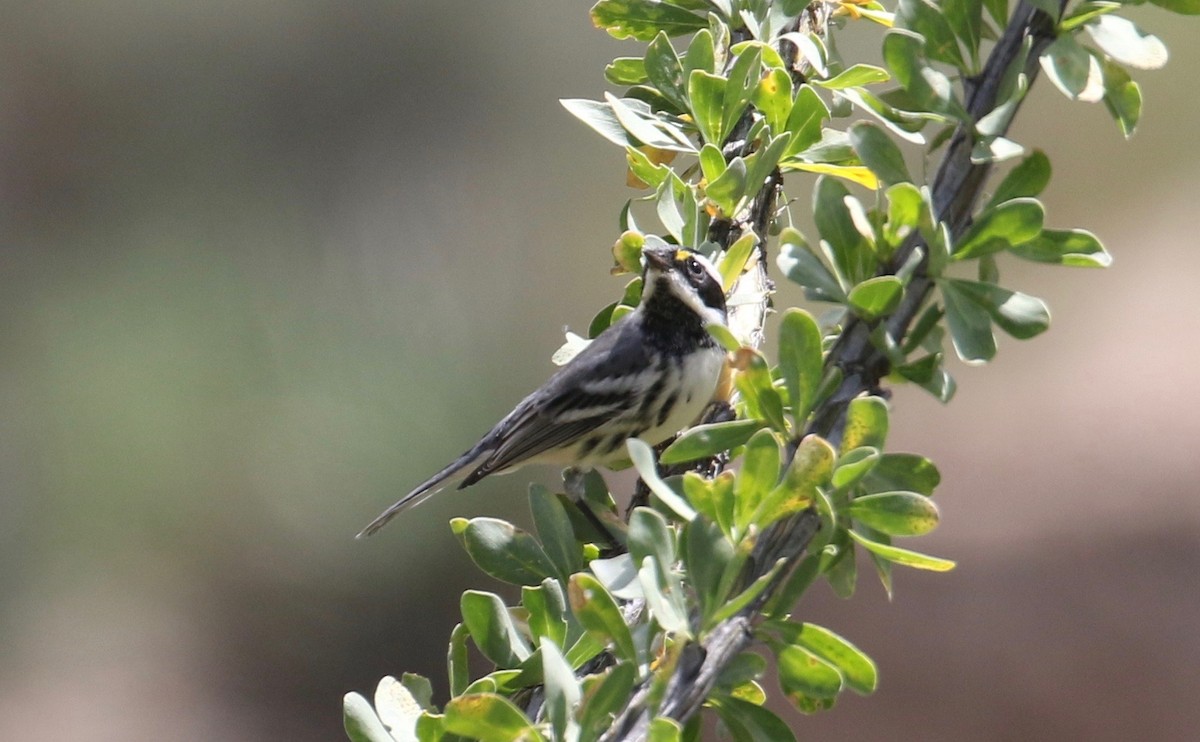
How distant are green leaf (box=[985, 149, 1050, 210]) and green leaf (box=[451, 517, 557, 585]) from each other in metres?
0.55

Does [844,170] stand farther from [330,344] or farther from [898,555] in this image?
[330,344]

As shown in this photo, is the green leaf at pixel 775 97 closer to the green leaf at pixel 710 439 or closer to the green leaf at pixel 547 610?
the green leaf at pixel 710 439

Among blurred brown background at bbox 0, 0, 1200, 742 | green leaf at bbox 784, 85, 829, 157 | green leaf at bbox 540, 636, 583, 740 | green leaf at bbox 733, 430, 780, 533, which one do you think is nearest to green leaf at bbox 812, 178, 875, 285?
green leaf at bbox 733, 430, 780, 533

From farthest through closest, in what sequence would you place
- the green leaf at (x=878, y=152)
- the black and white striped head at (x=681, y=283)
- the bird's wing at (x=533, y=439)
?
1. the bird's wing at (x=533, y=439)
2. the black and white striped head at (x=681, y=283)
3. the green leaf at (x=878, y=152)

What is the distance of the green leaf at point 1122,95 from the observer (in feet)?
3.48

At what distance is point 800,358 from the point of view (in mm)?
1006

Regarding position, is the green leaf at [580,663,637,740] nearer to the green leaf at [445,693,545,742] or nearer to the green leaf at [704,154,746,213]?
the green leaf at [445,693,545,742]

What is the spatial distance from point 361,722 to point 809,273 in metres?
0.55

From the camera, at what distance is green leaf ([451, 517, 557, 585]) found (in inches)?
47.1

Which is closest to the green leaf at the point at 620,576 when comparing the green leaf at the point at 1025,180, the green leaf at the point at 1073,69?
the green leaf at the point at 1025,180

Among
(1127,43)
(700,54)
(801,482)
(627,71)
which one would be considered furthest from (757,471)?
(627,71)

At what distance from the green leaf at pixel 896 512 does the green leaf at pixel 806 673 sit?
117mm

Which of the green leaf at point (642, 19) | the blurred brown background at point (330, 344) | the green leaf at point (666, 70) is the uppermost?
the green leaf at point (642, 19)

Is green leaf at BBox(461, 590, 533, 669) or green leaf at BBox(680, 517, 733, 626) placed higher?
green leaf at BBox(680, 517, 733, 626)
